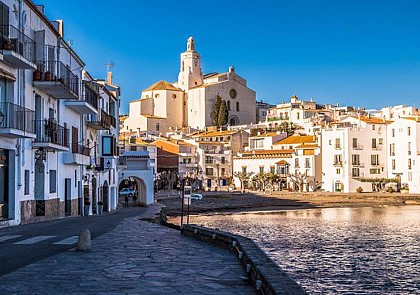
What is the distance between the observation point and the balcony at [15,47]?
22250 mm

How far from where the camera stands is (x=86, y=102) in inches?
1339

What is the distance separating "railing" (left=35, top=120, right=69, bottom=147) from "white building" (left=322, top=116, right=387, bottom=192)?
218ft

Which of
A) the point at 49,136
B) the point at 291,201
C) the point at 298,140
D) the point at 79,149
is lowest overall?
the point at 291,201

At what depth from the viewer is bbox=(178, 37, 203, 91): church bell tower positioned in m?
156

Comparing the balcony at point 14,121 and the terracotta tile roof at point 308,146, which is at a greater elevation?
the terracotta tile roof at point 308,146

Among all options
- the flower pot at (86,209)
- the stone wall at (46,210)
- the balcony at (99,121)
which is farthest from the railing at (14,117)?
the balcony at (99,121)

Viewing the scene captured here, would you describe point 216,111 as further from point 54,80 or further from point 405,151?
point 54,80

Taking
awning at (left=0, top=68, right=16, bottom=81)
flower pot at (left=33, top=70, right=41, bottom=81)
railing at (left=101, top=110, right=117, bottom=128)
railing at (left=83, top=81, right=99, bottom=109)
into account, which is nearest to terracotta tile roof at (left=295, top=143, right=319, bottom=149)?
railing at (left=101, top=110, right=117, bottom=128)

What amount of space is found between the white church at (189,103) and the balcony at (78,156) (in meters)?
107

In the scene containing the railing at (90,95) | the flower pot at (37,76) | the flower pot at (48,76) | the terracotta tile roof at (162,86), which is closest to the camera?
the flower pot at (37,76)

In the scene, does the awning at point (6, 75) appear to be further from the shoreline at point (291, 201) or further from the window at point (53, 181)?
the shoreline at point (291, 201)

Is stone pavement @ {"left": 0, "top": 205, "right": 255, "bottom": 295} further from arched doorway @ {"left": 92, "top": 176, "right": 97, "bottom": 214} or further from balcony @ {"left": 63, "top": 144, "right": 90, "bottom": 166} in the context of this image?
arched doorway @ {"left": 92, "top": 176, "right": 97, "bottom": 214}

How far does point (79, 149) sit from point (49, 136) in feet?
23.6

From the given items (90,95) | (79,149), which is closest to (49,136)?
(79,149)
